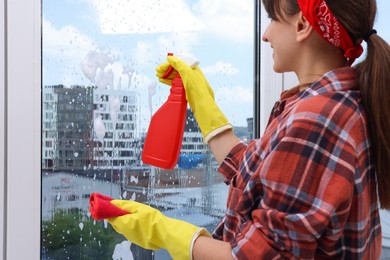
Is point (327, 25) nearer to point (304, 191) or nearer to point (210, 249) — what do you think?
point (304, 191)

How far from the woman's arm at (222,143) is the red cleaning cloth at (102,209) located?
0.97ft

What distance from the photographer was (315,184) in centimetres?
76

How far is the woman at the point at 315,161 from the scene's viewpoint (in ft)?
2.49

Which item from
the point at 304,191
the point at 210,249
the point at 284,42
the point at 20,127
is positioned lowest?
the point at 210,249

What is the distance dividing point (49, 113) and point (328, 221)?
788 mm

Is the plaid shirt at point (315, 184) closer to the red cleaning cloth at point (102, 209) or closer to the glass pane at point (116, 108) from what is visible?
the red cleaning cloth at point (102, 209)

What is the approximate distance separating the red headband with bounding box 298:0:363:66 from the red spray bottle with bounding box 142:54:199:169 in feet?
1.27

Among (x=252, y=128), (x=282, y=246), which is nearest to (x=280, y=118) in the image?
(x=282, y=246)

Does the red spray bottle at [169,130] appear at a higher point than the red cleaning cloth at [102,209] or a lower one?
higher

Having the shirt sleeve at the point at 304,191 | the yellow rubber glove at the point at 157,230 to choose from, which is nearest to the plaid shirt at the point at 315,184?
the shirt sleeve at the point at 304,191

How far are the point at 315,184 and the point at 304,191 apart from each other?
23mm

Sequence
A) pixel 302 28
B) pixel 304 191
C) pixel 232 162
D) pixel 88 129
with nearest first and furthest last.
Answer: pixel 304 191, pixel 302 28, pixel 232 162, pixel 88 129

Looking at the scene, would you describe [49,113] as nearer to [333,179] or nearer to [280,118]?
[280,118]

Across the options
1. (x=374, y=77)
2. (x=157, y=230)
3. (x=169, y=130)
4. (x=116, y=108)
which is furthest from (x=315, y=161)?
(x=116, y=108)
